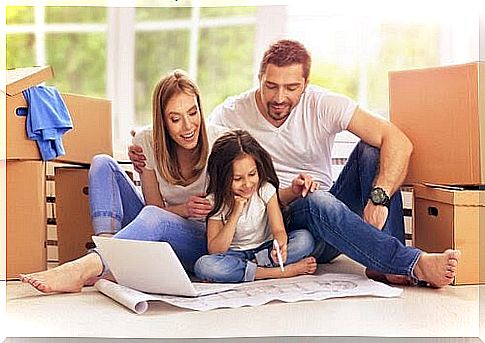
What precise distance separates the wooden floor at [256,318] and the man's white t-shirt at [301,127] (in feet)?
1.08

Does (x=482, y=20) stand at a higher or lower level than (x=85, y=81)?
higher

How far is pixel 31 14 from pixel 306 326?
970 mm

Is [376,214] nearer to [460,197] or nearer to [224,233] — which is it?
[460,197]

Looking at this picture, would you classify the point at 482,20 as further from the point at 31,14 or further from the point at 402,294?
the point at 31,14

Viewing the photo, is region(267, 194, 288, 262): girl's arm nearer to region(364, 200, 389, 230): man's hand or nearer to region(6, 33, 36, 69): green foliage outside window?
region(364, 200, 389, 230): man's hand

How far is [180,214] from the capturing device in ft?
6.48

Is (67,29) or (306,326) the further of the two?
(67,29)

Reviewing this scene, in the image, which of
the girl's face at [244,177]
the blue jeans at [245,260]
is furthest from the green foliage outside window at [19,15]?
the blue jeans at [245,260]

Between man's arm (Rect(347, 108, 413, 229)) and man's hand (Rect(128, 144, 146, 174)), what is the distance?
500 mm

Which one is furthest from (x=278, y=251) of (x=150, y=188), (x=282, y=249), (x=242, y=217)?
(x=150, y=188)

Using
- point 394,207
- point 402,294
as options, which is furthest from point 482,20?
point 402,294

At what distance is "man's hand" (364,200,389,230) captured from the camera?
1.98 metres

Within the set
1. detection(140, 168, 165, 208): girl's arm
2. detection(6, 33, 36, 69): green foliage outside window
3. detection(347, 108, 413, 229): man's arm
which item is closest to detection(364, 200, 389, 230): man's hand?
detection(347, 108, 413, 229): man's arm

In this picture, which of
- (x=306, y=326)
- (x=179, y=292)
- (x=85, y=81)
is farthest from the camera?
(x=85, y=81)
